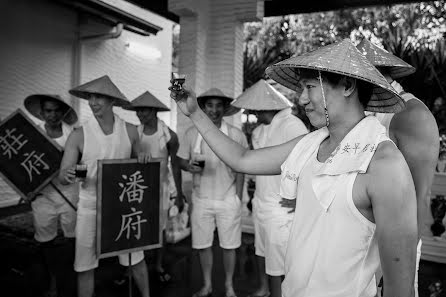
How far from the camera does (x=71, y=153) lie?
3.17 m

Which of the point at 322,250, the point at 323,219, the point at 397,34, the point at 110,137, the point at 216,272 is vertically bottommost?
the point at 216,272

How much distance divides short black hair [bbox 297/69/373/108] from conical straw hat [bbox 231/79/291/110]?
2.17 metres

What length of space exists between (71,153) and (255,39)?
12.8 m

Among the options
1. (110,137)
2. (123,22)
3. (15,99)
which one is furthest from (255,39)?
(110,137)

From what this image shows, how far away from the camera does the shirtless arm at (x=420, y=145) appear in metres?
1.90

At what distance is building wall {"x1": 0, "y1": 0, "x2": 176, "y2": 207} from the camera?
7.03 metres

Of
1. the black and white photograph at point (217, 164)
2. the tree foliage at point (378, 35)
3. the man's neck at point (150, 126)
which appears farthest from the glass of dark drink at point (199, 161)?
the tree foliage at point (378, 35)

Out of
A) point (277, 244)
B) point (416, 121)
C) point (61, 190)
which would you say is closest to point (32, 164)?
point (61, 190)

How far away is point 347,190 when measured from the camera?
128cm

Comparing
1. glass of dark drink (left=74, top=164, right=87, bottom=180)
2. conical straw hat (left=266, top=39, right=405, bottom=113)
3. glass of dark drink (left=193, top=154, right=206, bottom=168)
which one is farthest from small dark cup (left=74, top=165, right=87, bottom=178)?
conical straw hat (left=266, top=39, right=405, bottom=113)

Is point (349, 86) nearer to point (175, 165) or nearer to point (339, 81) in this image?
point (339, 81)

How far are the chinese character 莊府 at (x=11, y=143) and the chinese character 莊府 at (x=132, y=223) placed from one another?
1.33m

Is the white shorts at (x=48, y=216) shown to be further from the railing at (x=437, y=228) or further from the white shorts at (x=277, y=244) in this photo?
the railing at (x=437, y=228)

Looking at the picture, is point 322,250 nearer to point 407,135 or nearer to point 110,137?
point 407,135
